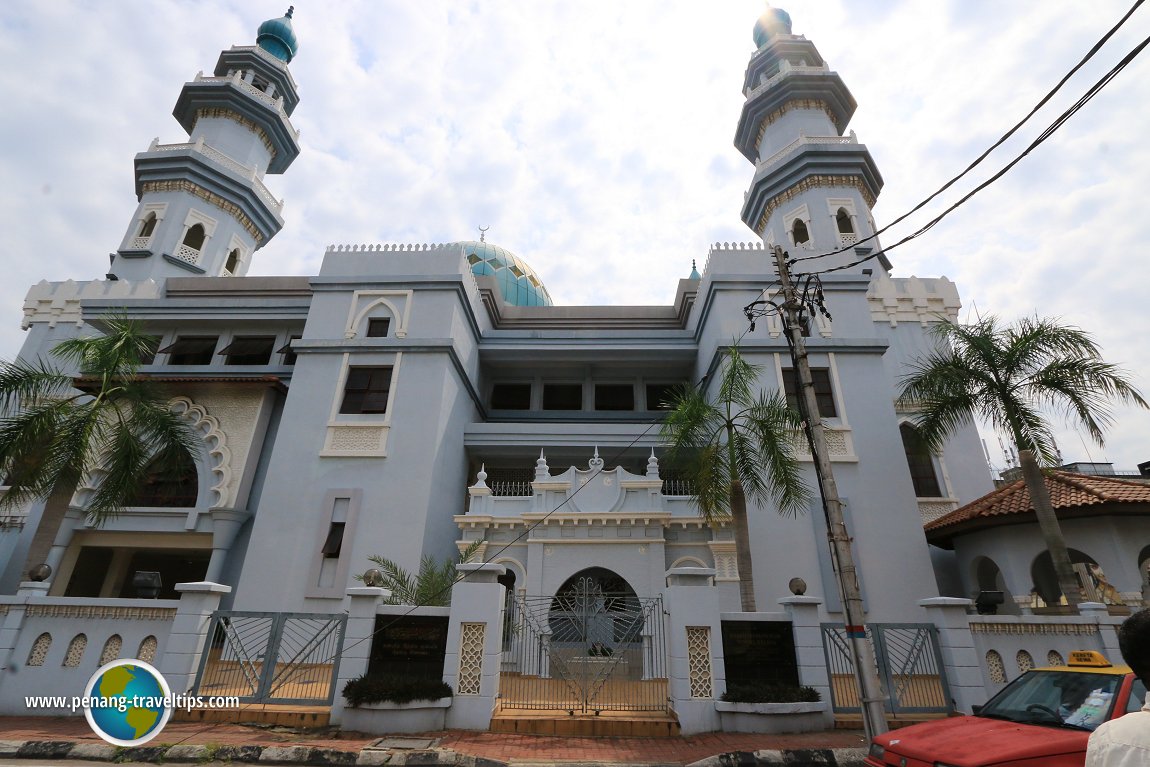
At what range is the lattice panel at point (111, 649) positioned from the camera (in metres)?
9.78

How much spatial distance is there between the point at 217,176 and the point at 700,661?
91.6ft

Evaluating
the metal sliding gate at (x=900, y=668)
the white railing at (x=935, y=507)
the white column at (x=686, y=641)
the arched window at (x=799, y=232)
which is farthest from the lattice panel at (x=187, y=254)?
the white railing at (x=935, y=507)

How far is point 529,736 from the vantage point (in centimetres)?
877

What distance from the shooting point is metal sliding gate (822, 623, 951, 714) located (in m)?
9.55

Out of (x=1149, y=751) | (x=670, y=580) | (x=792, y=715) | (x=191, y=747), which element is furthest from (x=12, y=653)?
(x=1149, y=751)

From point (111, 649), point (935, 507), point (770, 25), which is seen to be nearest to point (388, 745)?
point (111, 649)

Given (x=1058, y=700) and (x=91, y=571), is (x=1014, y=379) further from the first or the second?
(x=91, y=571)

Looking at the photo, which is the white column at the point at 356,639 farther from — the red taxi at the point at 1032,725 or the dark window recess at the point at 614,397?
the dark window recess at the point at 614,397

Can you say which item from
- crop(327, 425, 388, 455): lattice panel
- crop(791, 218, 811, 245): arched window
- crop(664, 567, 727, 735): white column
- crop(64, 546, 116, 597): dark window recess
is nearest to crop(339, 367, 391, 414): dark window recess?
crop(327, 425, 388, 455): lattice panel

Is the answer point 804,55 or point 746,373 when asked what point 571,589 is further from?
point 804,55

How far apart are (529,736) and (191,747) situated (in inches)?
182

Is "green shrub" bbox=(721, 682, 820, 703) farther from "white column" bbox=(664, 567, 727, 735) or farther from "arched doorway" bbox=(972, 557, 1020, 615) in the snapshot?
"arched doorway" bbox=(972, 557, 1020, 615)

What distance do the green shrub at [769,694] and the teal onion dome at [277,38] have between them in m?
36.7

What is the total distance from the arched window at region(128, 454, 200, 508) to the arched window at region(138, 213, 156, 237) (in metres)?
12.4
